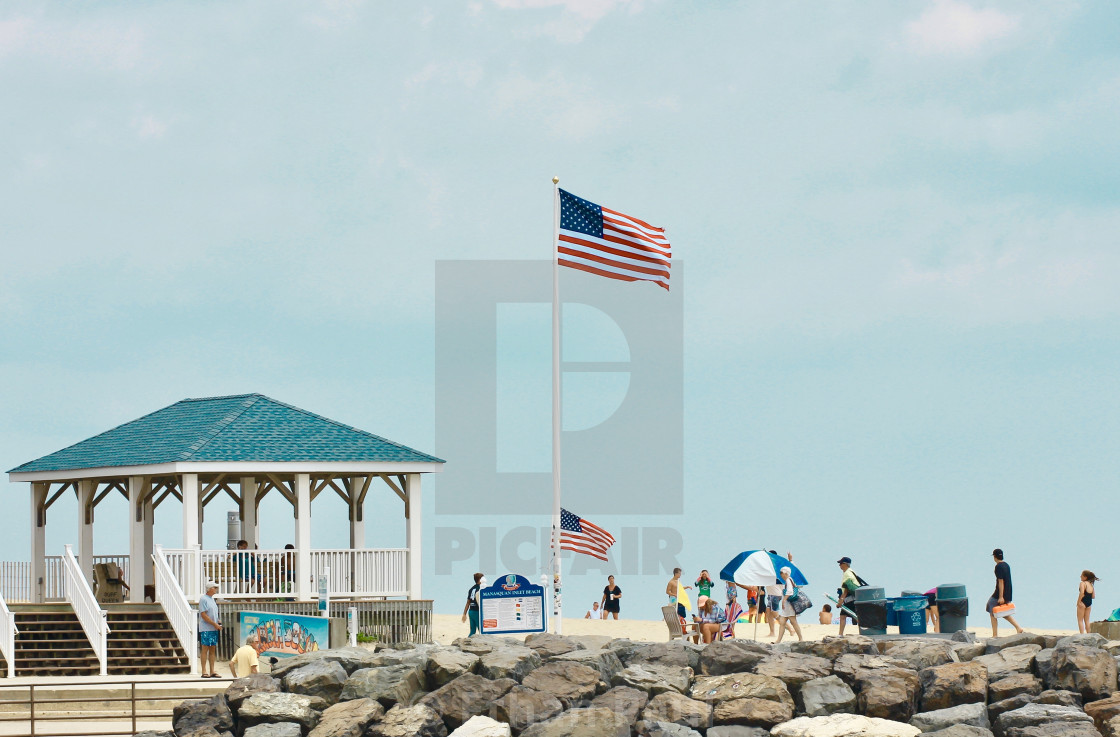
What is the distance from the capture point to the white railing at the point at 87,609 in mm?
24828

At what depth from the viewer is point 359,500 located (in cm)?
3086

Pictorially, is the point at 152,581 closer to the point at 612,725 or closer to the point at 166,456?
the point at 166,456

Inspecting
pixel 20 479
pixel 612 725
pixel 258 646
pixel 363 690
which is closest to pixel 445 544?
pixel 258 646

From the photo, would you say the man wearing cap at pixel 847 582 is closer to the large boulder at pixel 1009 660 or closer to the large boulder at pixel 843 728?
the large boulder at pixel 1009 660

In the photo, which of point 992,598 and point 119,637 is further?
point 119,637

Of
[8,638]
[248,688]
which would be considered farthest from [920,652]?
[8,638]

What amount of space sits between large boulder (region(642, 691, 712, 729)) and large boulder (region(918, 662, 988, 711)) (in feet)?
8.65

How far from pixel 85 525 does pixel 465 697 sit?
16.0 metres

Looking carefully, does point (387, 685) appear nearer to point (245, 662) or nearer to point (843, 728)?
point (245, 662)

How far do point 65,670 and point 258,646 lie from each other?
11.4 ft

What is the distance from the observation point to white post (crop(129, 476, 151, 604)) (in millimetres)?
28703

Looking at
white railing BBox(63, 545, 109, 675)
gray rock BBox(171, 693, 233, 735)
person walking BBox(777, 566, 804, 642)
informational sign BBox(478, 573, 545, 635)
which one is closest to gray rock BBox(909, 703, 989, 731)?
person walking BBox(777, 566, 804, 642)

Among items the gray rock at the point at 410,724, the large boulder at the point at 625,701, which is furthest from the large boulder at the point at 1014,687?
the gray rock at the point at 410,724

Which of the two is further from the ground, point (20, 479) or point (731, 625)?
point (20, 479)
